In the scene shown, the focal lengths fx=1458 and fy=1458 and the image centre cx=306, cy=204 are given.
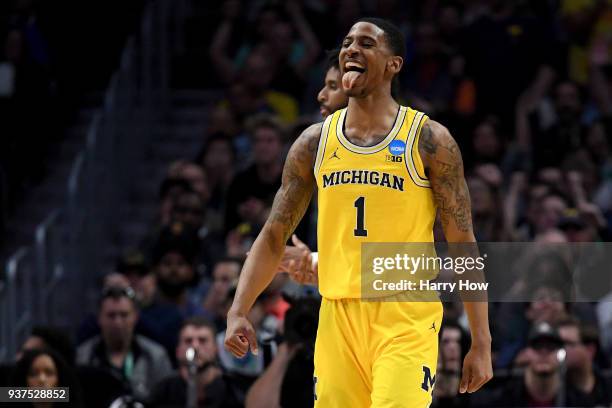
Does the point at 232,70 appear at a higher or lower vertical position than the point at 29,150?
higher

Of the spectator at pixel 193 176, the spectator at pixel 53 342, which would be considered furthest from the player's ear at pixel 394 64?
the spectator at pixel 193 176

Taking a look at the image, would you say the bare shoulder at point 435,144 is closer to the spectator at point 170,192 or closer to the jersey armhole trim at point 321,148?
the jersey armhole trim at point 321,148

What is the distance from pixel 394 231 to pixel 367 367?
25.7 inches

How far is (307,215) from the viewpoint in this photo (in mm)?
9312

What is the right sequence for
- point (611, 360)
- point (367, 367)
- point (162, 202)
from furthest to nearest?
point (162, 202)
point (611, 360)
point (367, 367)

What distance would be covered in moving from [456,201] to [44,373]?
368 centimetres

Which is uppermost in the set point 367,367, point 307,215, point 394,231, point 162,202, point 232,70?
point 232,70

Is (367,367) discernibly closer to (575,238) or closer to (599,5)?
(575,238)

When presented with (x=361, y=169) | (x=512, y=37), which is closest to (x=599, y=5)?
(x=512, y=37)

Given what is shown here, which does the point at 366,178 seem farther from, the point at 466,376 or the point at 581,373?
the point at 581,373

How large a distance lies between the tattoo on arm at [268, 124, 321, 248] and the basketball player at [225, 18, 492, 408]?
85 millimetres

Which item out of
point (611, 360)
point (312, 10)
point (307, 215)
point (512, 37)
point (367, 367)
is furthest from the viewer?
point (312, 10)

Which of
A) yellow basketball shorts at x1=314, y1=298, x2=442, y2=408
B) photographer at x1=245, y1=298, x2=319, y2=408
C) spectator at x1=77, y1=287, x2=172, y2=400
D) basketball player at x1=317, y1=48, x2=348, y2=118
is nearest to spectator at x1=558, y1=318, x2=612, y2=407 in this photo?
photographer at x1=245, y1=298, x2=319, y2=408

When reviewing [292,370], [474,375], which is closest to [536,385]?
[292,370]
